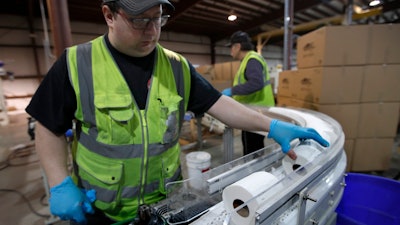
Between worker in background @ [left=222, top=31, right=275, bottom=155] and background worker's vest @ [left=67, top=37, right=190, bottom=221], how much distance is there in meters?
1.08

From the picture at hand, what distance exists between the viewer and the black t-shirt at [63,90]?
62cm

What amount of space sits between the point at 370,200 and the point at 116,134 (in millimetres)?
1232

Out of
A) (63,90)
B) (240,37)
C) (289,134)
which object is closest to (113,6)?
(63,90)

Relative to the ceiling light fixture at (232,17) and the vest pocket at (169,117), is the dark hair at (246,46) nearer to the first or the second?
the ceiling light fixture at (232,17)

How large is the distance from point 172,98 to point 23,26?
7.20 m

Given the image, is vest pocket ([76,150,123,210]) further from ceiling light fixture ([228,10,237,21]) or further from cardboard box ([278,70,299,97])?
cardboard box ([278,70,299,97])

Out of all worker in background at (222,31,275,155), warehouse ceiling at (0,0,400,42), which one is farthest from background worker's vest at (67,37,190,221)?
worker in background at (222,31,275,155)

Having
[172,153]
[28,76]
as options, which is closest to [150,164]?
[172,153]

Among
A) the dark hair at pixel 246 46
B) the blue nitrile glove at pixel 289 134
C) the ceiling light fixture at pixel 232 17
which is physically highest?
the ceiling light fixture at pixel 232 17

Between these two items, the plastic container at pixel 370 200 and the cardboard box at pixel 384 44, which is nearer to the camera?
the plastic container at pixel 370 200

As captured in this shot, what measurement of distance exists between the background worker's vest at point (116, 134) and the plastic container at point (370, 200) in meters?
0.89

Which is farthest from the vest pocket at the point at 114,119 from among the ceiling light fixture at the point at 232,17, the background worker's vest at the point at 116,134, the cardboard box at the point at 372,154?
the cardboard box at the point at 372,154

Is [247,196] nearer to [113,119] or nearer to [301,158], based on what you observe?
[301,158]

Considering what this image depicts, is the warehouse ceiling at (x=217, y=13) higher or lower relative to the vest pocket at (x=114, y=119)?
higher
